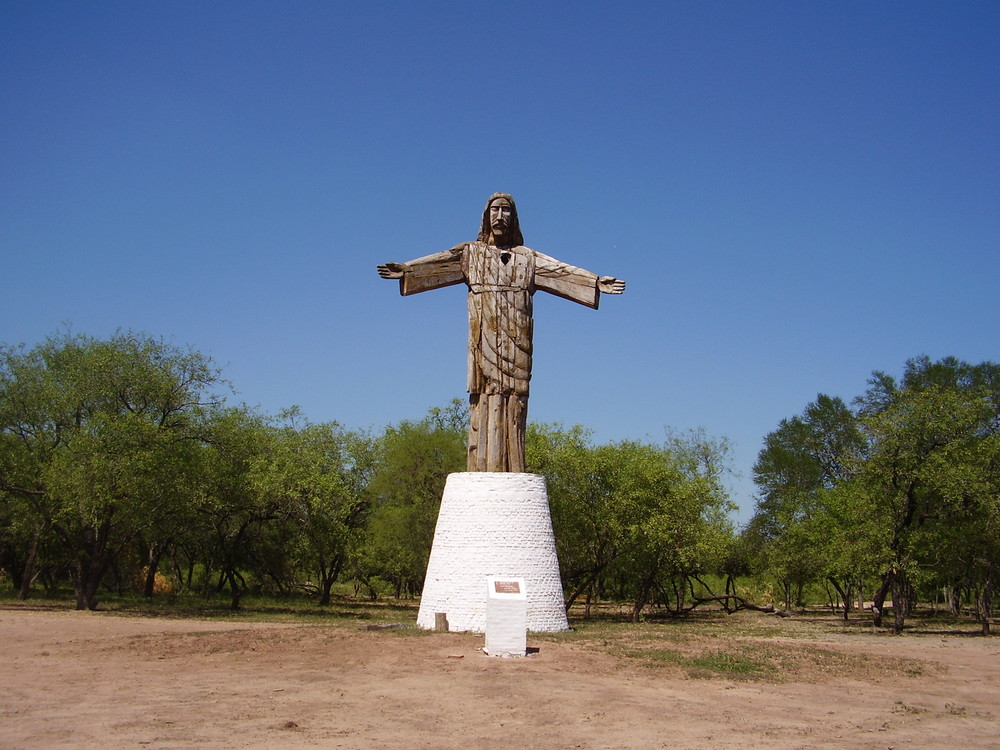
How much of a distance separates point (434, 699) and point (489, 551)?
657 centimetres

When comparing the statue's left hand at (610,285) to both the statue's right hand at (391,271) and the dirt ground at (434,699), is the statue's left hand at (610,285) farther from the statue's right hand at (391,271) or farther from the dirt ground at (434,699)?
the dirt ground at (434,699)

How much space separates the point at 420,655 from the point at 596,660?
8.08ft

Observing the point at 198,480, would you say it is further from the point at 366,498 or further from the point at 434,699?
the point at 434,699

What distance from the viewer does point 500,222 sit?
17.6 m

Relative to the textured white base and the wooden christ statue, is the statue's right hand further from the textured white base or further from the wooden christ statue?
the textured white base

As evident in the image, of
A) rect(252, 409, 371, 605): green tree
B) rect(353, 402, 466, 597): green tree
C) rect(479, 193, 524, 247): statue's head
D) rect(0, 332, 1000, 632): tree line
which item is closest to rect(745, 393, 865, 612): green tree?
rect(0, 332, 1000, 632): tree line

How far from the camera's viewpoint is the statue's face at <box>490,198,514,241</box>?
17.6 m

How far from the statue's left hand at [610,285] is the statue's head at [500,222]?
1878mm

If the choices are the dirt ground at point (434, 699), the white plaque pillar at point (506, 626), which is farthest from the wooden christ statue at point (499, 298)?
the white plaque pillar at point (506, 626)

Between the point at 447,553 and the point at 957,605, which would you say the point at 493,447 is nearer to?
the point at 447,553

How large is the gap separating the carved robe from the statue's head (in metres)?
0.22

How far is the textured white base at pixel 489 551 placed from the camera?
52.7ft

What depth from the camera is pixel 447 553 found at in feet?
53.9

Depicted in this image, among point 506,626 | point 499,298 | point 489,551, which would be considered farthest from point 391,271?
point 506,626
